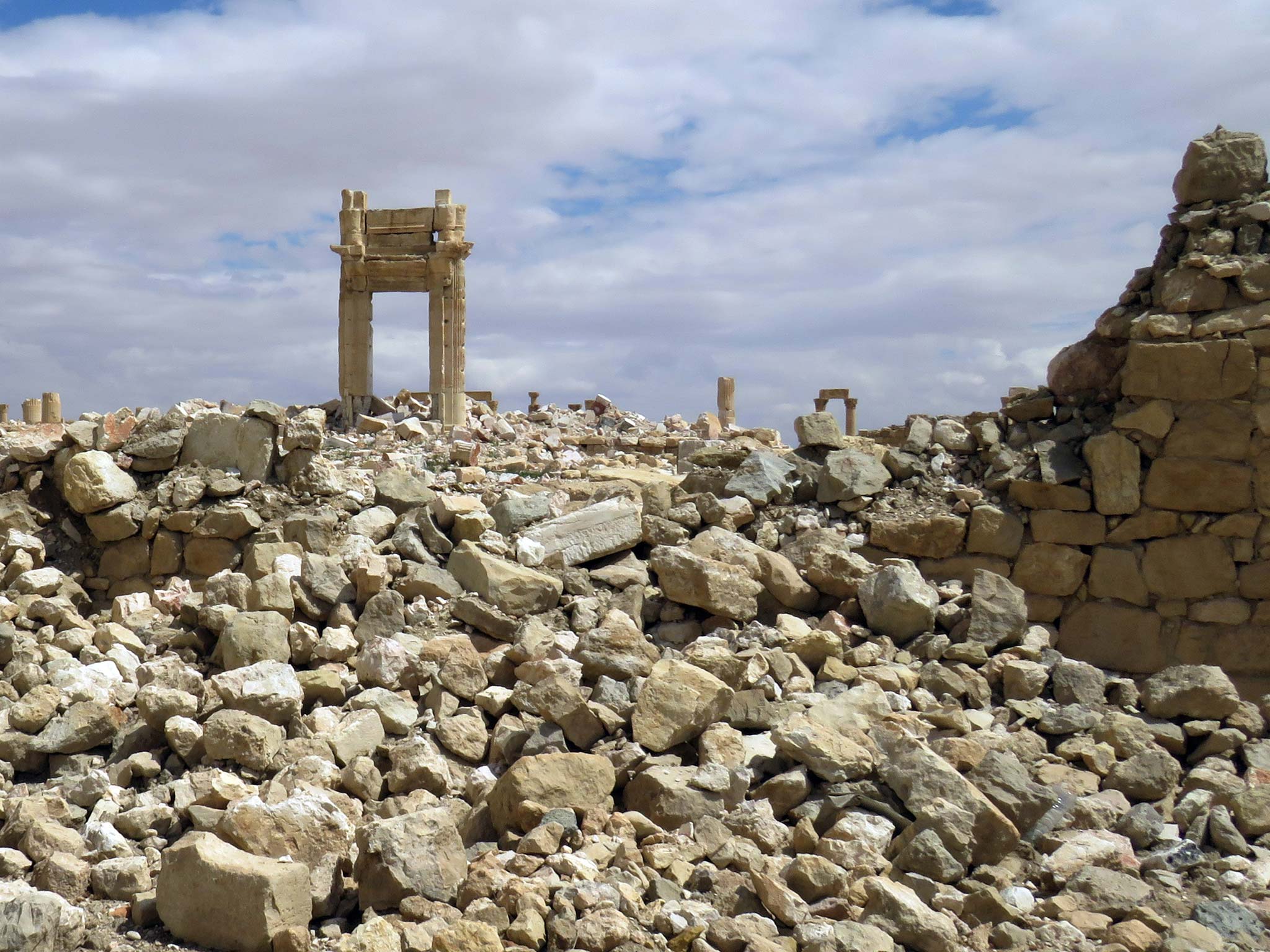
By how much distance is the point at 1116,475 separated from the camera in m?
6.82

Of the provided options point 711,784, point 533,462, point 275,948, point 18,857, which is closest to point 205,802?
point 18,857

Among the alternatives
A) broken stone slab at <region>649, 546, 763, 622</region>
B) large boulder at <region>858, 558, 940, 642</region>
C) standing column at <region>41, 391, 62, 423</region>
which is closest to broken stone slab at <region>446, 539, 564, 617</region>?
broken stone slab at <region>649, 546, 763, 622</region>

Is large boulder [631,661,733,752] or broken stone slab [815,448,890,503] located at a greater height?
broken stone slab [815,448,890,503]

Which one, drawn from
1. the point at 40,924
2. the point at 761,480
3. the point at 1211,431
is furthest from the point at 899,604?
the point at 40,924

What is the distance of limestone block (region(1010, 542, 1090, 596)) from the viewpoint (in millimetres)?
6887

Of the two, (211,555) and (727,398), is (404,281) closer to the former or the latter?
(727,398)

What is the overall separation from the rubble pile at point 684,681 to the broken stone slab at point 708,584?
0.07 ft

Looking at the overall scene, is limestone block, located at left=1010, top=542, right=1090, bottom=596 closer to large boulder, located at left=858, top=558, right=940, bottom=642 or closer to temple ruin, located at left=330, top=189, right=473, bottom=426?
large boulder, located at left=858, top=558, right=940, bottom=642

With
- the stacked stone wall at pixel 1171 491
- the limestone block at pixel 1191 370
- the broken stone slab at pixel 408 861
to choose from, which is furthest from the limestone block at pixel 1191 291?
the broken stone slab at pixel 408 861

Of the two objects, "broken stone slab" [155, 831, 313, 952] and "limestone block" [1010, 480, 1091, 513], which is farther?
"limestone block" [1010, 480, 1091, 513]

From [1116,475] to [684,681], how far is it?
12.1 ft

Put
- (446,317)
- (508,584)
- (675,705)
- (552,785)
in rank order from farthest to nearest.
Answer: (446,317)
(508,584)
(675,705)
(552,785)

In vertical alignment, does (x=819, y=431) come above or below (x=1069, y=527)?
above

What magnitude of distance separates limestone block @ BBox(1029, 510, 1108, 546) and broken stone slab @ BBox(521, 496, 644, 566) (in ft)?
8.46
